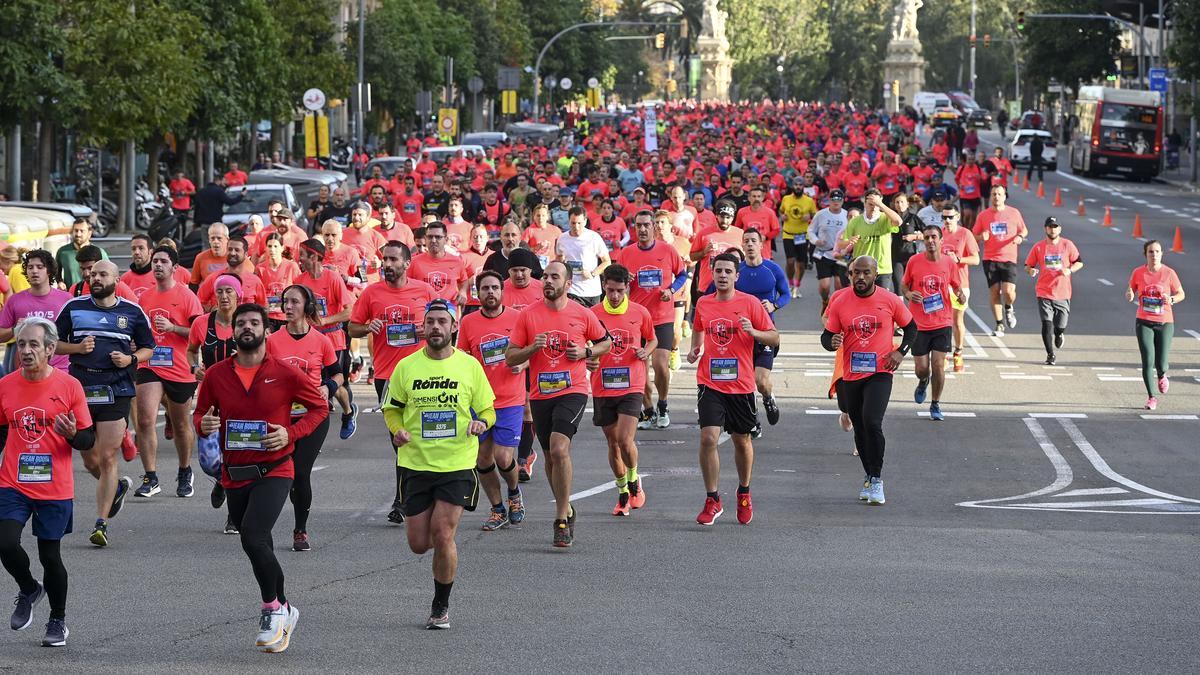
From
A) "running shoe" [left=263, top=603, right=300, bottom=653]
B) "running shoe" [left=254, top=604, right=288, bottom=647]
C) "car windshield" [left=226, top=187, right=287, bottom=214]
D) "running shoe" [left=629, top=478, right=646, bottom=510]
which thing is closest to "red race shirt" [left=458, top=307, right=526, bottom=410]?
"running shoe" [left=629, top=478, right=646, bottom=510]

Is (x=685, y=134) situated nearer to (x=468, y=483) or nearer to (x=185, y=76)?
(x=185, y=76)

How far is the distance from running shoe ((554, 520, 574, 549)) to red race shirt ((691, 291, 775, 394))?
1558mm

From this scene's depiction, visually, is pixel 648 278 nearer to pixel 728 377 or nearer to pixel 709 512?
pixel 728 377

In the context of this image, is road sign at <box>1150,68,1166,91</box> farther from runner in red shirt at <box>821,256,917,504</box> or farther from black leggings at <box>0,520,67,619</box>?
black leggings at <box>0,520,67,619</box>

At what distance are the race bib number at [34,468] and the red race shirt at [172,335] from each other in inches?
176

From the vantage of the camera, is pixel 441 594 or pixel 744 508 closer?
pixel 441 594

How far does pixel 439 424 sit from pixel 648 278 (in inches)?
296

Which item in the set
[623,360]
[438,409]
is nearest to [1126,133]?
[623,360]

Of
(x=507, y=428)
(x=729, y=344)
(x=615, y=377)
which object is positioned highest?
(x=729, y=344)

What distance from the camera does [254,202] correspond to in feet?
116

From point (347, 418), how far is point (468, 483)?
356 cm

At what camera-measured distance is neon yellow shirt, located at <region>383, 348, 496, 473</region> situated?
31.0 ft

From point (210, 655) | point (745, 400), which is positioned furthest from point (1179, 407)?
point (210, 655)

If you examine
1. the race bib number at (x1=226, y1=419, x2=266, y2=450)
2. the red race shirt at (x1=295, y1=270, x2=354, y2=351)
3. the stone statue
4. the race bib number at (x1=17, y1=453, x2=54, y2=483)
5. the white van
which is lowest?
the race bib number at (x1=17, y1=453, x2=54, y2=483)
